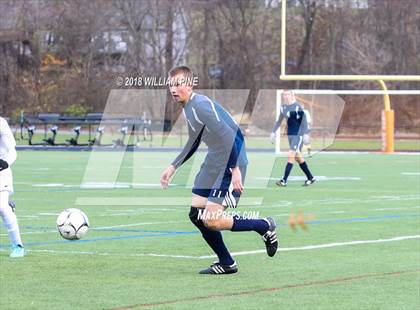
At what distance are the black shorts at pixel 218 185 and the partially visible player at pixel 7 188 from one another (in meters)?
2.18

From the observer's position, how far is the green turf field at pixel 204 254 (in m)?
9.04

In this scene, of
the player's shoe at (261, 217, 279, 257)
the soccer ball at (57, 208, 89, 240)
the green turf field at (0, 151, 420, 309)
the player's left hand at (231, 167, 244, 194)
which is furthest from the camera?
the soccer ball at (57, 208, 89, 240)

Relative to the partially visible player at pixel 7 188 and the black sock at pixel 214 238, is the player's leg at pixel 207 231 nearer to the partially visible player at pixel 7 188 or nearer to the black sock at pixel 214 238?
the black sock at pixel 214 238

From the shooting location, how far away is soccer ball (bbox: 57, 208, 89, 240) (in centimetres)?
1102

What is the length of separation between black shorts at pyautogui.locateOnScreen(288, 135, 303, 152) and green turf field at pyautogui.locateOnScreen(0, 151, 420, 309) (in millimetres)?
1110

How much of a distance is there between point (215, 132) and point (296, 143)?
13017 mm

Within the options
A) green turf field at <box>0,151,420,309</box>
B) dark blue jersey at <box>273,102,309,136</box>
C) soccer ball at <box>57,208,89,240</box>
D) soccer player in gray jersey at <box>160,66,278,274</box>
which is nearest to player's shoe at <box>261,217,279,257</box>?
soccer player in gray jersey at <box>160,66,278,274</box>

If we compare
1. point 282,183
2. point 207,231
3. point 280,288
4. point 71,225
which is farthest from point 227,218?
point 282,183

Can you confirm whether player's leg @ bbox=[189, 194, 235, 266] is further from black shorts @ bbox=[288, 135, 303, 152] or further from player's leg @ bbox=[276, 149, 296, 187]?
black shorts @ bbox=[288, 135, 303, 152]

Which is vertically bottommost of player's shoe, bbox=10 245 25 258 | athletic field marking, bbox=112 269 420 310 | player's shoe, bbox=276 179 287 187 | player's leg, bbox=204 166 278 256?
player's shoe, bbox=276 179 287 187

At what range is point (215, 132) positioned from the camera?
1030cm

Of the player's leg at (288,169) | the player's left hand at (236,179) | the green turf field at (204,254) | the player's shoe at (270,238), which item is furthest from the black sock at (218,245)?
the player's leg at (288,169)

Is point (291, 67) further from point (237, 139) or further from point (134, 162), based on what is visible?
point (237, 139)

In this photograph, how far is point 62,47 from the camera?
196ft
